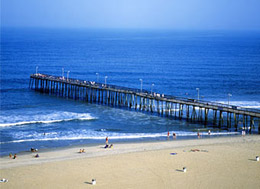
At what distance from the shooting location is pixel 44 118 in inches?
2153

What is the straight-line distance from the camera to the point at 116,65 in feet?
360

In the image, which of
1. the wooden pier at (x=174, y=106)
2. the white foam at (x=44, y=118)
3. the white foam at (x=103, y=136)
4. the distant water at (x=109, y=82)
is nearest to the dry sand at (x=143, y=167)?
the white foam at (x=103, y=136)

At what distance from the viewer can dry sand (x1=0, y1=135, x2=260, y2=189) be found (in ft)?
106

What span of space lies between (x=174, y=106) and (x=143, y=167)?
89.7 feet

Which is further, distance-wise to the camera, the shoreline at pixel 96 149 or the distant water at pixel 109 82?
the distant water at pixel 109 82

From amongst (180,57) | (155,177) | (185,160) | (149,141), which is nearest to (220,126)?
(149,141)

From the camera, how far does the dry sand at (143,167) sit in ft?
106

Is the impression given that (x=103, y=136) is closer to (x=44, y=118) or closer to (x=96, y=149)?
(x=96, y=149)

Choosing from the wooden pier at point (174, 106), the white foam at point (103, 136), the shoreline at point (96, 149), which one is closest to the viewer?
the shoreline at point (96, 149)

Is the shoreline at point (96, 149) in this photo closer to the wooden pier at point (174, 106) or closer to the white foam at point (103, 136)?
the white foam at point (103, 136)

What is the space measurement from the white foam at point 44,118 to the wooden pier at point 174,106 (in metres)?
7.37

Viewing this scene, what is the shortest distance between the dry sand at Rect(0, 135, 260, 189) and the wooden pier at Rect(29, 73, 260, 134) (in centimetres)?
732

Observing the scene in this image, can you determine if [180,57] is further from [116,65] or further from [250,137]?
[250,137]

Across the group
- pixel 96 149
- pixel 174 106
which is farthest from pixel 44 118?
pixel 174 106
